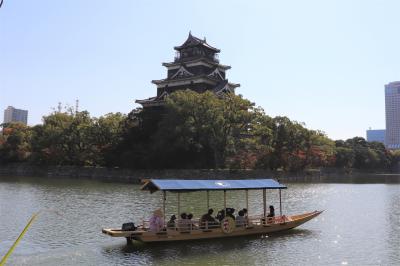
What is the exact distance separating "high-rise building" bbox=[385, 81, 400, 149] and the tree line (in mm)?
131084

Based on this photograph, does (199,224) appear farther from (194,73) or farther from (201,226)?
(194,73)

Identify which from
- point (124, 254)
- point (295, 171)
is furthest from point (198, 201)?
point (295, 171)

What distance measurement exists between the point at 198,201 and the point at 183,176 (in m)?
16.9

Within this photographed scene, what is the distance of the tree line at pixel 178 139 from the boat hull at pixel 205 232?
28514 mm

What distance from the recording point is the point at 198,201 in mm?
29844

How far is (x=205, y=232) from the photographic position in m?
15.8

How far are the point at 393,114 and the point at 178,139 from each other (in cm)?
15964

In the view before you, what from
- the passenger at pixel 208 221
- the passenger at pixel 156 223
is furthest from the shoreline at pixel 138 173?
the passenger at pixel 156 223

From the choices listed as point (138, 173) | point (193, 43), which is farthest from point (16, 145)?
point (193, 43)

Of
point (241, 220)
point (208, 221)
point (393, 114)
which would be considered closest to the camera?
point (208, 221)

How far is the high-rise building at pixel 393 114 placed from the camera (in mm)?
180250

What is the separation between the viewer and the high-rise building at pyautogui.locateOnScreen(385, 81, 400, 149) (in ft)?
591

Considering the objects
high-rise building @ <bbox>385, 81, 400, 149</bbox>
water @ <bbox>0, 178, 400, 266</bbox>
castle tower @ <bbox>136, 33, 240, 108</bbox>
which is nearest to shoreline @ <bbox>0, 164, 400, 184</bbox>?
castle tower @ <bbox>136, 33, 240, 108</bbox>

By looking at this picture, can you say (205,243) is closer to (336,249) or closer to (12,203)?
(336,249)
